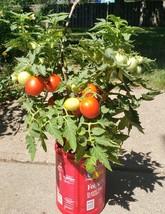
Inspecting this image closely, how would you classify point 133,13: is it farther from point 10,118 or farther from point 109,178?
point 109,178

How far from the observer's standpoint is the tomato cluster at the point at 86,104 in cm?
206

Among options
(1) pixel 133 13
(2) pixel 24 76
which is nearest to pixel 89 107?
(2) pixel 24 76

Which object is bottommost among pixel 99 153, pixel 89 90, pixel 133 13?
pixel 99 153

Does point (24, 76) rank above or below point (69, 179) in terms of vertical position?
above

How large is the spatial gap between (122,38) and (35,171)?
A: 1.87 metres

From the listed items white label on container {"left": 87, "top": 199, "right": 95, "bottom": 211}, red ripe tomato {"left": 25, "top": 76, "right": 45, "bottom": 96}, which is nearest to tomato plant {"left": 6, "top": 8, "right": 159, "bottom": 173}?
red ripe tomato {"left": 25, "top": 76, "right": 45, "bottom": 96}

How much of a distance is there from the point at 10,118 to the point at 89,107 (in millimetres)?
2820

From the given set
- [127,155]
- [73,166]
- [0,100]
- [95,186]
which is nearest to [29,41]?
[73,166]

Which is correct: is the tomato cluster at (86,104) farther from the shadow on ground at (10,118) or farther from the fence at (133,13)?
the fence at (133,13)

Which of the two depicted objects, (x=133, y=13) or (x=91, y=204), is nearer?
(x=91, y=204)

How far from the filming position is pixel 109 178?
10.8 feet

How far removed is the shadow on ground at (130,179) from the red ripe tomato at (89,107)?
1.22 m

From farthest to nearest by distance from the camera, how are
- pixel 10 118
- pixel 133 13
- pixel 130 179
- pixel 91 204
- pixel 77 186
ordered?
pixel 133 13
pixel 10 118
pixel 130 179
pixel 91 204
pixel 77 186

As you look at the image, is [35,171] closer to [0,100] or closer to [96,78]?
[96,78]
